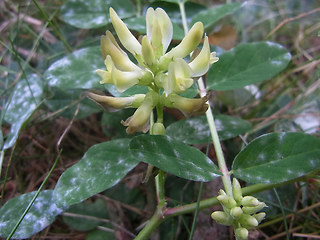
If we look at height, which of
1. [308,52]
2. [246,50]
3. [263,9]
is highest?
[246,50]

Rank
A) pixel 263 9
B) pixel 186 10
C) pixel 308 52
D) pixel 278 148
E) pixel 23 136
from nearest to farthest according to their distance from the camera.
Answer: pixel 278 148 < pixel 23 136 < pixel 186 10 < pixel 308 52 < pixel 263 9

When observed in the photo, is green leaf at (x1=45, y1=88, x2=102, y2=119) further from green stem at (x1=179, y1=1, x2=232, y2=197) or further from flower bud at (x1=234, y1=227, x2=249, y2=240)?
flower bud at (x1=234, y1=227, x2=249, y2=240)

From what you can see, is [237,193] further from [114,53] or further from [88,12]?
[88,12]

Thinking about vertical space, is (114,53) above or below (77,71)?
above

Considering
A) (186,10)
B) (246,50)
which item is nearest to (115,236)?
(246,50)

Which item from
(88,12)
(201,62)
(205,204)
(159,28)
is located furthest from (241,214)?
(88,12)

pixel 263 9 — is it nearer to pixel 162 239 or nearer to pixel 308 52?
pixel 308 52

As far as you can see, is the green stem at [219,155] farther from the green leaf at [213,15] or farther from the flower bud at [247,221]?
the green leaf at [213,15]
